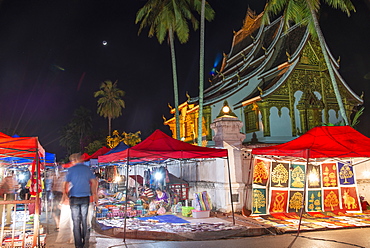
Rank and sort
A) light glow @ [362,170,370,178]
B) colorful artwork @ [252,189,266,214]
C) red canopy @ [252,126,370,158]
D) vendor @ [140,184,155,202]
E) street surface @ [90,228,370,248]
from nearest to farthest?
street surface @ [90,228,370,248] < red canopy @ [252,126,370,158] < colorful artwork @ [252,189,266,214] < light glow @ [362,170,370,178] < vendor @ [140,184,155,202]

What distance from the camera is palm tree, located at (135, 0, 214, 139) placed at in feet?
61.0

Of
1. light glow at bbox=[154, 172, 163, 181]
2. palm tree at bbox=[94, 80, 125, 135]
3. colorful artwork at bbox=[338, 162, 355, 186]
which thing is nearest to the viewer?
colorful artwork at bbox=[338, 162, 355, 186]

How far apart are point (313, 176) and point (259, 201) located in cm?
239

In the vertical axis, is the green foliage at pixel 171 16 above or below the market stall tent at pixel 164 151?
above

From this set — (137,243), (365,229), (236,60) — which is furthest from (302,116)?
(137,243)

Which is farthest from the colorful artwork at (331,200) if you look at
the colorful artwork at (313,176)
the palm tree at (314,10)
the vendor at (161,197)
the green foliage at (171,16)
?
the green foliage at (171,16)

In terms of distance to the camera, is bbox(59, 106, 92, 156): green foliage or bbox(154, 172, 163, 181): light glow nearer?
bbox(154, 172, 163, 181): light glow

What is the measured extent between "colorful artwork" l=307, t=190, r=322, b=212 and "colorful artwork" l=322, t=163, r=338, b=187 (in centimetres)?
48

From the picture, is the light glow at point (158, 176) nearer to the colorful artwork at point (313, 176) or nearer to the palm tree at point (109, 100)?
the colorful artwork at point (313, 176)

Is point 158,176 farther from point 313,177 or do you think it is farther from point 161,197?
point 313,177

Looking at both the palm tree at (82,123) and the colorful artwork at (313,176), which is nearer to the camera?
the colorful artwork at (313,176)

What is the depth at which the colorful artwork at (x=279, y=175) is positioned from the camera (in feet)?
35.1

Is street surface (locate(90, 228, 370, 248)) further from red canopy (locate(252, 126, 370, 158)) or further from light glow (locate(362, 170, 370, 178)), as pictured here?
light glow (locate(362, 170, 370, 178))

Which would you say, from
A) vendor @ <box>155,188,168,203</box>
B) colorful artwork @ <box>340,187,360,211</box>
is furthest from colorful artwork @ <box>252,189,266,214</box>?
vendor @ <box>155,188,168,203</box>
